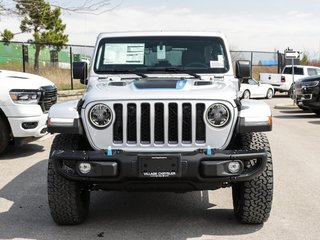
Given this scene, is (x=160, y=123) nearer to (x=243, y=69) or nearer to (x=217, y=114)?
(x=217, y=114)

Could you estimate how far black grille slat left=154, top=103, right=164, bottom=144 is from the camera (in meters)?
4.19

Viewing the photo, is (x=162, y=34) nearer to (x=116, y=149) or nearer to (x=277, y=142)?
(x=116, y=149)

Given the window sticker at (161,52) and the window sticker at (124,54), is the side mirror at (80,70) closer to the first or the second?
the window sticker at (124,54)

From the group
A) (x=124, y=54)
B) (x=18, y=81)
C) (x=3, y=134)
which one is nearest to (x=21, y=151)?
(x=3, y=134)

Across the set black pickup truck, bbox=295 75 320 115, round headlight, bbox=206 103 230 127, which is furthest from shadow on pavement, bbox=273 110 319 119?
round headlight, bbox=206 103 230 127

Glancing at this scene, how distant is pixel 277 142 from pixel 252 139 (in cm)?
571

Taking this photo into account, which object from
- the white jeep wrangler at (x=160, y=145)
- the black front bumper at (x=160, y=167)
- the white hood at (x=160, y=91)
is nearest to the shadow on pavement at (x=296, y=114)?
the white hood at (x=160, y=91)

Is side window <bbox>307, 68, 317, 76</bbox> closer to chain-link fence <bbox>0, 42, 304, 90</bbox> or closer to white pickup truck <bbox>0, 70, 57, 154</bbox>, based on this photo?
chain-link fence <bbox>0, 42, 304, 90</bbox>

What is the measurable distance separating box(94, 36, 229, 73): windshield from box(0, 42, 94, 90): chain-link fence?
1542cm

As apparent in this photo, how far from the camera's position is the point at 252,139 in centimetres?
442

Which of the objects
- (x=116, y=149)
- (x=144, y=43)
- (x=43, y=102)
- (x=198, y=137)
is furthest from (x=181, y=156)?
(x=43, y=102)

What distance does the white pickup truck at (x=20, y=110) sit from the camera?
7789mm

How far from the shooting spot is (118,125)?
4.24m

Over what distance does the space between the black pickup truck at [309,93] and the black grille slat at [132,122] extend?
11300mm
